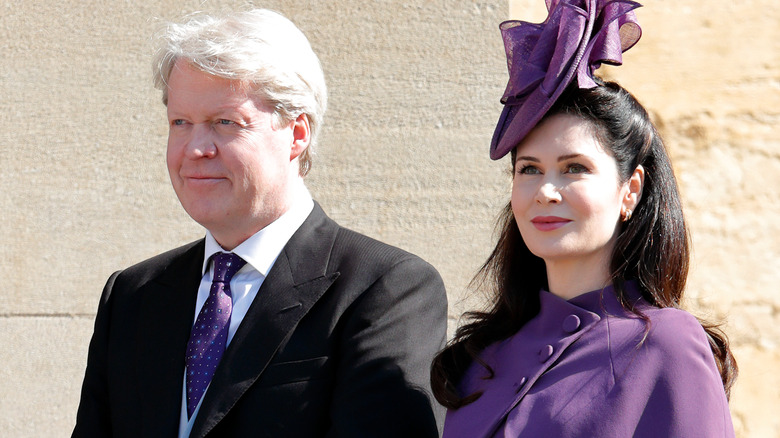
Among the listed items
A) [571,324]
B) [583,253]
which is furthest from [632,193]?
[571,324]

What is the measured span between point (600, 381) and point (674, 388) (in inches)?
5.6

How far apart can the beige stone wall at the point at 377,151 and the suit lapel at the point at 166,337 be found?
3.00 ft

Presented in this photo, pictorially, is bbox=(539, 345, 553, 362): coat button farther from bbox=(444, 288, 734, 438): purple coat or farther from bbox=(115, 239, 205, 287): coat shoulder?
bbox=(115, 239, 205, 287): coat shoulder

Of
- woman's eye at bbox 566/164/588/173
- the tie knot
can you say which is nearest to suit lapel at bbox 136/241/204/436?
the tie knot

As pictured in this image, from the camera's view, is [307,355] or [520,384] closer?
[520,384]

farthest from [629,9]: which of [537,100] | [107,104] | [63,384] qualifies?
[63,384]

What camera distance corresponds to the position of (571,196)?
1953 millimetres

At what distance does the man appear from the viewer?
2.19 metres

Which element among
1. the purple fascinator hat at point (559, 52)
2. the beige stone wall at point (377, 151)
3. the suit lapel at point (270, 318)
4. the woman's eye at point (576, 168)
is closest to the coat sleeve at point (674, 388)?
the woman's eye at point (576, 168)

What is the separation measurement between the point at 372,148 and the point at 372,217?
0.24 meters

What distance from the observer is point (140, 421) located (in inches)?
92.6

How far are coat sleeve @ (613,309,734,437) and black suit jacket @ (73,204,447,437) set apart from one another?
56 centimetres

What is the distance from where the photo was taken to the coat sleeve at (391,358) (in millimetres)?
2131

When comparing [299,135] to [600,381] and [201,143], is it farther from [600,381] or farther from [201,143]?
[600,381]
